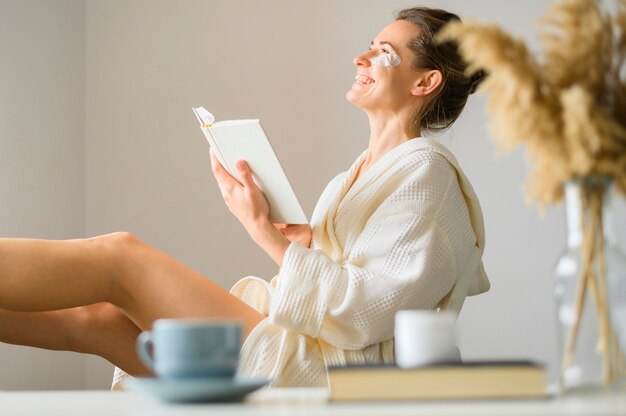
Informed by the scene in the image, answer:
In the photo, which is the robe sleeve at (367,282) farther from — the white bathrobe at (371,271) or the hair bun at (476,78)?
the hair bun at (476,78)

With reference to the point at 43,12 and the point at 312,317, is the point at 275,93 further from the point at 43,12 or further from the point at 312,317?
the point at 312,317

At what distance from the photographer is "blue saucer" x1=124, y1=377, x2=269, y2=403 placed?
769 millimetres

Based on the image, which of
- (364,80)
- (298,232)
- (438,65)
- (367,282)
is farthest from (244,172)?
(438,65)

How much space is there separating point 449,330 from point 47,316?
1163 mm

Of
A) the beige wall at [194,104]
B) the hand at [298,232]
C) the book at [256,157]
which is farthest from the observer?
the beige wall at [194,104]

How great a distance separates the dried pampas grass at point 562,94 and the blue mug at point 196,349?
314 mm

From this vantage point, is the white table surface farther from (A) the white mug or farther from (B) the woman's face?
(B) the woman's face

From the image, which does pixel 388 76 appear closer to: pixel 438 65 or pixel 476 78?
pixel 438 65

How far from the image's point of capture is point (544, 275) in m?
2.56

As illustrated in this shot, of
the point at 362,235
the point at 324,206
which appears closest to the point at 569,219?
the point at 362,235

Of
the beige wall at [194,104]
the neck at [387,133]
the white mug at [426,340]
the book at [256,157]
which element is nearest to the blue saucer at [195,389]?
the white mug at [426,340]

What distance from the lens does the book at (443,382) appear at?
780 mm

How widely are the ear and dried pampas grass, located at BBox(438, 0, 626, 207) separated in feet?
4.00

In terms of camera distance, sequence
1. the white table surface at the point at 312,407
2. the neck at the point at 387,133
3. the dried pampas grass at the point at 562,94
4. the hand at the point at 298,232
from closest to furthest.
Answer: the white table surface at the point at 312,407 → the dried pampas grass at the point at 562,94 → the hand at the point at 298,232 → the neck at the point at 387,133
